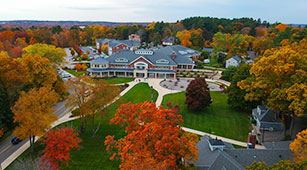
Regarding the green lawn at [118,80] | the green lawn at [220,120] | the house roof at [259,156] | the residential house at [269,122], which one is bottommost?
the green lawn at [220,120]

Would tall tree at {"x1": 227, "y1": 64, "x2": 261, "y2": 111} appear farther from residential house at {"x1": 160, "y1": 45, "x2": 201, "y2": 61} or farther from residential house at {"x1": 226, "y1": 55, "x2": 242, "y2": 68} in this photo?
residential house at {"x1": 160, "y1": 45, "x2": 201, "y2": 61}

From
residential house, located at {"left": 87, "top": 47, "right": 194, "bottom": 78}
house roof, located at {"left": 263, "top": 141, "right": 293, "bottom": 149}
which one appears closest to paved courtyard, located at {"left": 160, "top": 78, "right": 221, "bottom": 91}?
residential house, located at {"left": 87, "top": 47, "right": 194, "bottom": 78}

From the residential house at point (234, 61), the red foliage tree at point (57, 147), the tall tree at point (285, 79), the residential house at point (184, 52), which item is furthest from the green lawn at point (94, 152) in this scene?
the residential house at point (184, 52)

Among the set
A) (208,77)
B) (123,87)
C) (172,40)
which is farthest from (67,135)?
(172,40)

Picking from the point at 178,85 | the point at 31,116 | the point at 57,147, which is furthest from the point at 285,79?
the point at 31,116

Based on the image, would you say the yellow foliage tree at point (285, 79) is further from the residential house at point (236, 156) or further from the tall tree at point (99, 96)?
the tall tree at point (99, 96)

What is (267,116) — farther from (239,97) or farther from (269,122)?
(239,97)

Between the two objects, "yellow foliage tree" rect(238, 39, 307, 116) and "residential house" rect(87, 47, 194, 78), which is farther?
"residential house" rect(87, 47, 194, 78)
